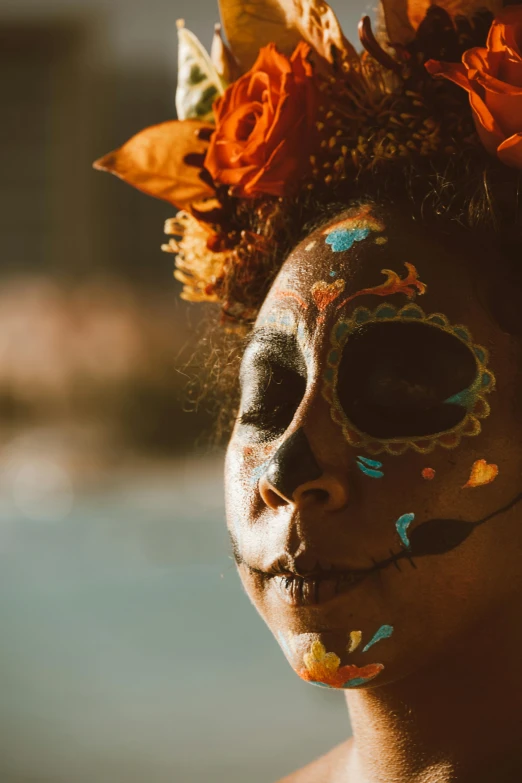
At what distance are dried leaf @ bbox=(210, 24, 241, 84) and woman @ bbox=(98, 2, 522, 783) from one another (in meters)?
0.09

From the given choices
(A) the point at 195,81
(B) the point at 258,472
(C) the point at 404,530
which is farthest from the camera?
(A) the point at 195,81

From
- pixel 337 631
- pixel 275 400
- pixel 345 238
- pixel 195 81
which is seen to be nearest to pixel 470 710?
pixel 337 631

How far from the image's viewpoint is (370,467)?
1.06m

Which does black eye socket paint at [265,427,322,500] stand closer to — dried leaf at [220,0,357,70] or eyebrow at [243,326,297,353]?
eyebrow at [243,326,297,353]

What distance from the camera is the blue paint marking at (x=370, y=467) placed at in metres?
1.05

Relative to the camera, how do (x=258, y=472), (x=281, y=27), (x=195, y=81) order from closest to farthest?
1. (x=258, y=472)
2. (x=281, y=27)
3. (x=195, y=81)

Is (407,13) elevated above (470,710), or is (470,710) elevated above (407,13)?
(407,13)

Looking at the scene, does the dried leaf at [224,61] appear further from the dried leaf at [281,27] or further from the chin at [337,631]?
the chin at [337,631]

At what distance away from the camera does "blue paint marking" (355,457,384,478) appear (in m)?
1.05

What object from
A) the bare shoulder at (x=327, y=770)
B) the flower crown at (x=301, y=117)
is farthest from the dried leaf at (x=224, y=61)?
the bare shoulder at (x=327, y=770)

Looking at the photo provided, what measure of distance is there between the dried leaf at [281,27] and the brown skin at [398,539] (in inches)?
9.8

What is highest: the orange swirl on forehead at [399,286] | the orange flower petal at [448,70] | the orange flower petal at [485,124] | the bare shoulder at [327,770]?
the orange flower petal at [448,70]

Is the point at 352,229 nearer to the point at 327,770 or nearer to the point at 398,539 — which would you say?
the point at 398,539

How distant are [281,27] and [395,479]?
0.65 m
